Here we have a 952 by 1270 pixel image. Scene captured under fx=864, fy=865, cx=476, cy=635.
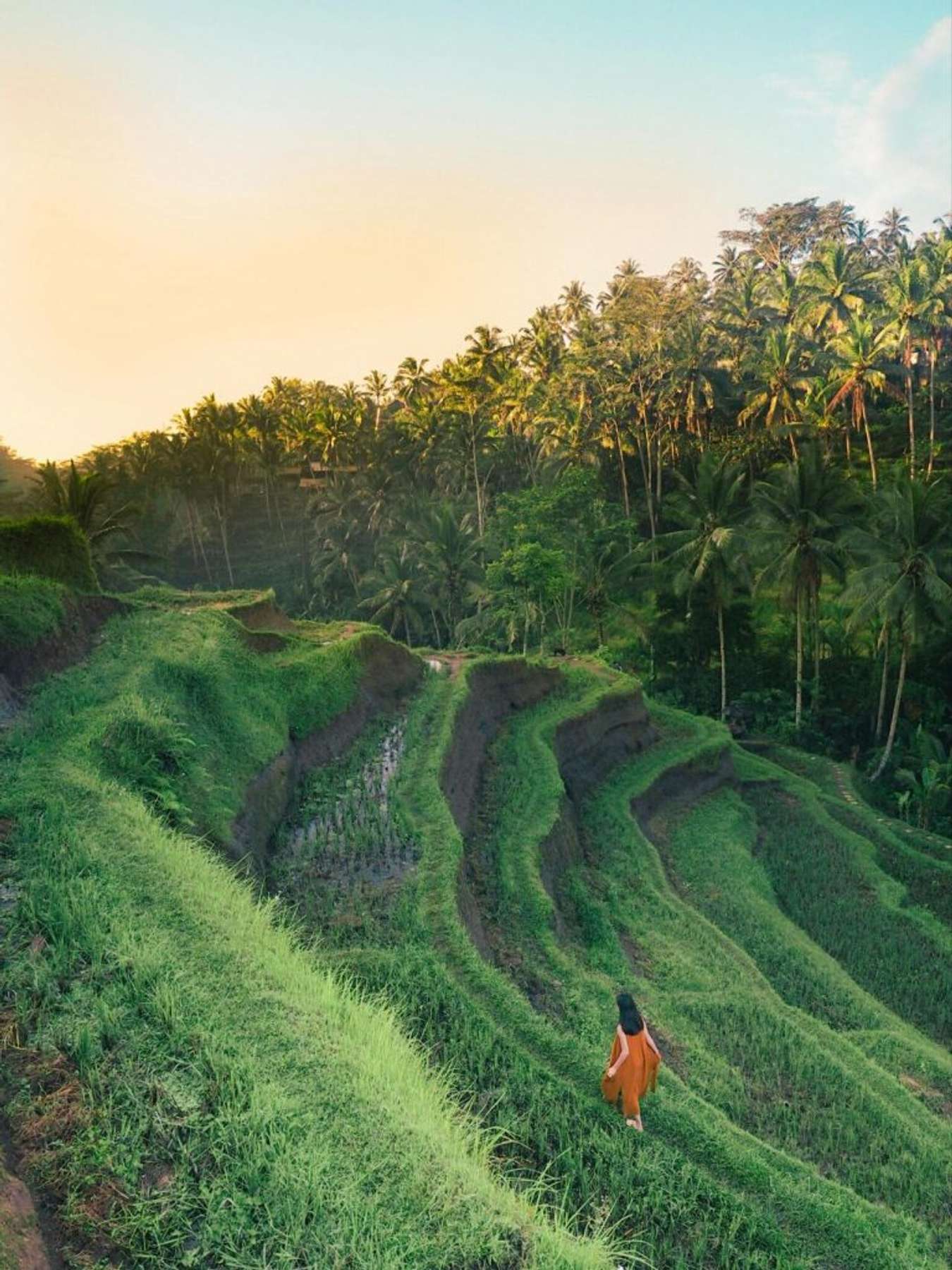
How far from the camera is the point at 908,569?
2762cm

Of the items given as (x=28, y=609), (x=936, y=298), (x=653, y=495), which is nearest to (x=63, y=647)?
(x=28, y=609)

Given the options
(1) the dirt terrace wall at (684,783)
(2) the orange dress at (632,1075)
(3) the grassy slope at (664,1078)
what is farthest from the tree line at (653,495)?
(2) the orange dress at (632,1075)

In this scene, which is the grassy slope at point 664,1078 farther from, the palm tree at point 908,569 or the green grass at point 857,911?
the palm tree at point 908,569

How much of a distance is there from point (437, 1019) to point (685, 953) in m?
5.91

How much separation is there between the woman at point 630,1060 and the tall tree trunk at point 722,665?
1118 inches

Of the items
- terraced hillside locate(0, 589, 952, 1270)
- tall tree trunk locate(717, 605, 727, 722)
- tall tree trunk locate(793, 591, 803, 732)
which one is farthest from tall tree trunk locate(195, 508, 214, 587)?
terraced hillside locate(0, 589, 952, 1270)

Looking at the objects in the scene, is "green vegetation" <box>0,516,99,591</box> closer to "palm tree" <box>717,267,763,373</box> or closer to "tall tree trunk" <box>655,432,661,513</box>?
"tall tree trunk" <box>655,432,661,513</box>

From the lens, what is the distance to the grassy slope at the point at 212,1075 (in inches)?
192

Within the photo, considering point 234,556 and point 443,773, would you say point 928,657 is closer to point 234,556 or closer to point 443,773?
point 443,773

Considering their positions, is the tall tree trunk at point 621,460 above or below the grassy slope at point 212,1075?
above

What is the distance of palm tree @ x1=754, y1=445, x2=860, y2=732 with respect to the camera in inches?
1225

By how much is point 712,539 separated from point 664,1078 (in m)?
26.7

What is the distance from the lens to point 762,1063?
400 inches

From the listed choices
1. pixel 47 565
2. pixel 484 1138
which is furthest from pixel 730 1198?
pixel 47 565
